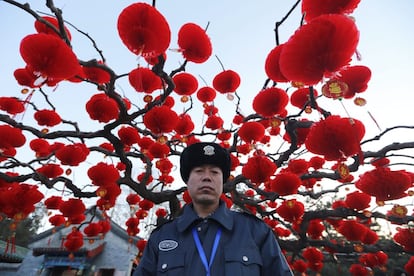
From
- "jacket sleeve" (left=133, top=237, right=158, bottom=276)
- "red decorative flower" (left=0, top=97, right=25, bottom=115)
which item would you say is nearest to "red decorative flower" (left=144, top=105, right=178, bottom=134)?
"jacket sleeve" (left=133, top=237, right=158, bottom=276)

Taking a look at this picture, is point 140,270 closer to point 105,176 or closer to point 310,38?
point 310,38

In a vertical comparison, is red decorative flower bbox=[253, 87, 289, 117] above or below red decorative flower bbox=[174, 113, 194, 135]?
below

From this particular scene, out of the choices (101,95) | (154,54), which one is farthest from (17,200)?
(154,54)

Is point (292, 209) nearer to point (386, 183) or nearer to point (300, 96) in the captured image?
point (386, 183)

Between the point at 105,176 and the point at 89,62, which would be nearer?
the point at 89,62

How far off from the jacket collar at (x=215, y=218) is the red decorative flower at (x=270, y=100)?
208 centimetres

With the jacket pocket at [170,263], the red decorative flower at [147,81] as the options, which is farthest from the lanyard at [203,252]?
the red decorative flower at [147,81]

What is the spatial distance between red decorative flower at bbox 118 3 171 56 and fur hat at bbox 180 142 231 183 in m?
1.34

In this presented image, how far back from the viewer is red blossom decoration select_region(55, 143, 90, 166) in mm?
4461

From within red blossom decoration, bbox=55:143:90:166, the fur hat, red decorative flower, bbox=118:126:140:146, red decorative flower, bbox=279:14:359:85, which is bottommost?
the fur hat

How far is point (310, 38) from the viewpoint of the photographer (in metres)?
1.83

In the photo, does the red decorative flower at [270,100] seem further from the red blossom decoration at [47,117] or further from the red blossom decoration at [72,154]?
the red blossom decoration at [47,117]

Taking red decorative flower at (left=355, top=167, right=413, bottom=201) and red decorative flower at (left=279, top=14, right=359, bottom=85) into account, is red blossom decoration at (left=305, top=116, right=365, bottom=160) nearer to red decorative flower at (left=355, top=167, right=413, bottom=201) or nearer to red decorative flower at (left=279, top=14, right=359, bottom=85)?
red decorative flower at (left=279, top=14, right=359, bottom=85)

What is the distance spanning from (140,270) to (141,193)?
3.53 metres
